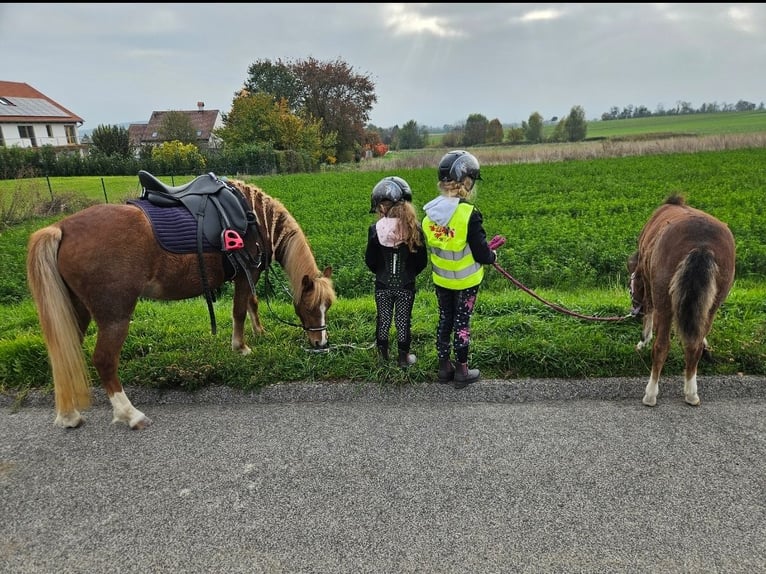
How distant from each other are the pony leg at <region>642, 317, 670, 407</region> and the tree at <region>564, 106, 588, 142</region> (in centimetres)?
7425

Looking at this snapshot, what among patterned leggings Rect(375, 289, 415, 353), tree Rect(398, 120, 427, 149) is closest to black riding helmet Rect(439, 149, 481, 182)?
patterned leggings Rect(375, 289, 415, 353)

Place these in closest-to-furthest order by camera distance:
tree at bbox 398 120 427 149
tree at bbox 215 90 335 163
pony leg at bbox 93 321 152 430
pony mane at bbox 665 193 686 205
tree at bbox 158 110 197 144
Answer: pony leg at bbox 93 321 152 430, pony mane at bbox 665 193 686 205, tree at bbox 215 90 335 163, tree at bbox 158 110 197 144, tree at bbox 398 120 427 149

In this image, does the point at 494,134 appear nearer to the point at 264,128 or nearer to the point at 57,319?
the point at 264,128

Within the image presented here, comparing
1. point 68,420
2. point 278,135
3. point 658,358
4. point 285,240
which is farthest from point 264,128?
point 658,358

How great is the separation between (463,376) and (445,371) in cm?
16

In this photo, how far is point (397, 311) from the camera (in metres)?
4.20

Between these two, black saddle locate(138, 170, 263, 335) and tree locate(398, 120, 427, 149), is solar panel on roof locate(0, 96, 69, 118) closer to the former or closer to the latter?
tree locate(398, 120, 427, 149)

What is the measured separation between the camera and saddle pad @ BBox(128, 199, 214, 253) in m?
3.78

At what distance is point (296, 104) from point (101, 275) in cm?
5974

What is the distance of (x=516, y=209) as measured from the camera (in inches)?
505

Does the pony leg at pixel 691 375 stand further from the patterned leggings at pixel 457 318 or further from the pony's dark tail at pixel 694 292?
the patterned leggings at pixel 457 318

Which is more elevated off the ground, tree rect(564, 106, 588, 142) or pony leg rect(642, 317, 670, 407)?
tree rect(564, 106, 588, 142)

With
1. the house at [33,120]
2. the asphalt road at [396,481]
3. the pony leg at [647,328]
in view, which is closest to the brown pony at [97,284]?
the asphalt road at [396,481]

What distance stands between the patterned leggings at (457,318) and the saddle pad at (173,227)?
2.19 metres
